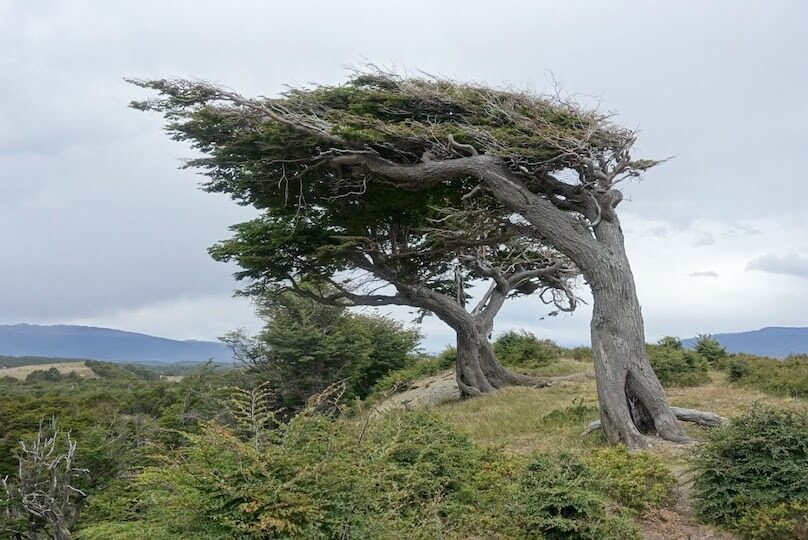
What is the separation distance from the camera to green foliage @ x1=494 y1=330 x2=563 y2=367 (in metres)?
22.7

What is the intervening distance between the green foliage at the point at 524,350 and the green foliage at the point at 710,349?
16.0 ft

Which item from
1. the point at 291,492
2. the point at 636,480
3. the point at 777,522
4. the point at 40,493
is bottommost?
the point at 40,493

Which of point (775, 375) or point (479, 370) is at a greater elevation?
point (479, 370)

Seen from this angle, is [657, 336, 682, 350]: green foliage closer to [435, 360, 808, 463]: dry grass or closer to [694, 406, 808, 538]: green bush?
[435, 360, 808, 463]: dry grass

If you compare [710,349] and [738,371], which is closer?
[738,371]

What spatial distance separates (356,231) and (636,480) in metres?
10.2

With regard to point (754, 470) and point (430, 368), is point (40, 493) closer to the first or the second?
point (754, 470)

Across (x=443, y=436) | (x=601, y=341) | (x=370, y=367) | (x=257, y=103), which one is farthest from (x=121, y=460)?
(x=370, y=367)

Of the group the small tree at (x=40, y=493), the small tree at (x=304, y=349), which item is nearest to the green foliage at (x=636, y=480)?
the small tree at (x=40, y=493)

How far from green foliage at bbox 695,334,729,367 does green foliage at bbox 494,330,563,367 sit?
4.88 meters

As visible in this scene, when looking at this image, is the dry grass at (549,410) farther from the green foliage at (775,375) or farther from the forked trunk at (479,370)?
the forked trunk at (479,370)

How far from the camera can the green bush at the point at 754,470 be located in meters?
5.47

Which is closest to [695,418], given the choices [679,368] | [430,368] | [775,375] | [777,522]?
[777,522]

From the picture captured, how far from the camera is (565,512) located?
5.39 m
